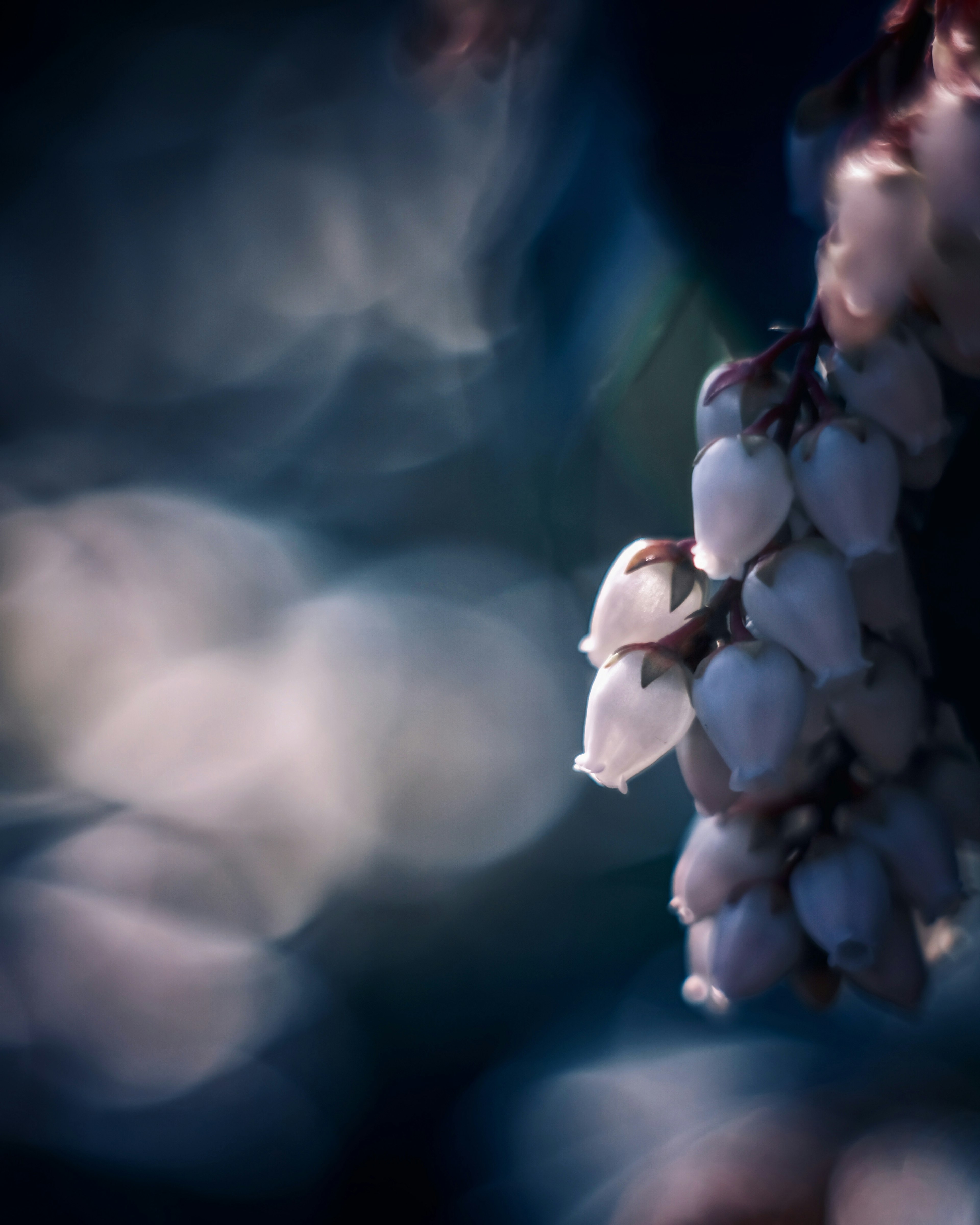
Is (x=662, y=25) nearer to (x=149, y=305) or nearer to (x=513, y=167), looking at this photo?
(x=513, y=167)

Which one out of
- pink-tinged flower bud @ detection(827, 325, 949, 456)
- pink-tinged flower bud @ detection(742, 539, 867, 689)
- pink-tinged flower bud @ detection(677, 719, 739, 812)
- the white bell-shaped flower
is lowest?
pink-tinged flower bud @ detection(677, 719, 739, 812)

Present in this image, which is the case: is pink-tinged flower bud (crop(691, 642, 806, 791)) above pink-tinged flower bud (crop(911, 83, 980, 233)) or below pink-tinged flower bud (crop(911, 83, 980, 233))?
below

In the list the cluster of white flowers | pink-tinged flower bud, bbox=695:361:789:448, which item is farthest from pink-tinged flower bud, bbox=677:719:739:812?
pink-tinged flower bud, bbox=695:361:789:448

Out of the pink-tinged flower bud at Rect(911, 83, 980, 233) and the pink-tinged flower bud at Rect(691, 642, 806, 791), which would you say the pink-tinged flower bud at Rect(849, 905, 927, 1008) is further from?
the pink-tinged flower bud at Rect(911, 83, 980, 233)

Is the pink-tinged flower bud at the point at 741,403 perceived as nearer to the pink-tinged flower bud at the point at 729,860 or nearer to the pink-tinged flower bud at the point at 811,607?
the pink-tinged flower bud at the point at 811,607

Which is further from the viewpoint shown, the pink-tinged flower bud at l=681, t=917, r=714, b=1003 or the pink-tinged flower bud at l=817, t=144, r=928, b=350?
the pink-tinged flower bud at l=681, t=917, r=714, b=1003

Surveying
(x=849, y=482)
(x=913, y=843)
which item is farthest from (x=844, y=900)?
(x=849, y=482)

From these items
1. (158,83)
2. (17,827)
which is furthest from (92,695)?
(158,83)
